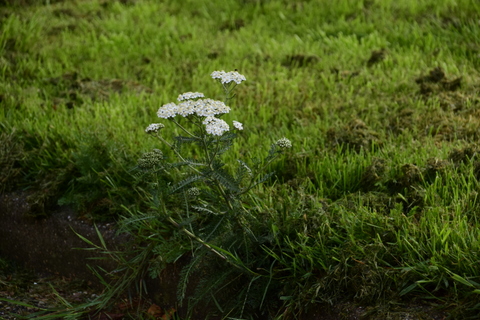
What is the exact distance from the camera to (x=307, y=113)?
144 inches

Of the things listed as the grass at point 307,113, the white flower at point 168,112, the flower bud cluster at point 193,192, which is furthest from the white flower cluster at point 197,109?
the grass at point 307,113

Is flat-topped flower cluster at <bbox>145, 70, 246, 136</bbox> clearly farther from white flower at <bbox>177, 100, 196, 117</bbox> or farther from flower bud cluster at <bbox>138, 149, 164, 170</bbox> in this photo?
flower bud cluster at <bbox>138, 149, 164, 170</bbox>

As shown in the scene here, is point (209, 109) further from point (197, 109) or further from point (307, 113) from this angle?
point (307, 113)

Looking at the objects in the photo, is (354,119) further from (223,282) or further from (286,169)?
(223,282)

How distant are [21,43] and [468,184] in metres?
3.68

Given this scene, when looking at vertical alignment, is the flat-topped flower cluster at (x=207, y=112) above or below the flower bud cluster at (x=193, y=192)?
above

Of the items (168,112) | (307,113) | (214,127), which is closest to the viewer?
(214,127)

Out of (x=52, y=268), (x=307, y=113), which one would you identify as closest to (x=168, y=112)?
(x=52, y=268)

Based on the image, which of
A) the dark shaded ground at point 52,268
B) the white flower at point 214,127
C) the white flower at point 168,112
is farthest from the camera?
the dark shaded ground at point 52,268

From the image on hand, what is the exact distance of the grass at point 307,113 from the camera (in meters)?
2.38

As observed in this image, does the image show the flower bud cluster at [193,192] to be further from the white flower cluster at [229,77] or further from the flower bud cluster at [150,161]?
the white flower cluster at [229,77]

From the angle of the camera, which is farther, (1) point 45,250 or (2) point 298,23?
(2) point 298,23

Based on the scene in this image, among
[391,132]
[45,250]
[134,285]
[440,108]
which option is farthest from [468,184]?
[45,250]

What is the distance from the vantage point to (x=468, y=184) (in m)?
2.63
